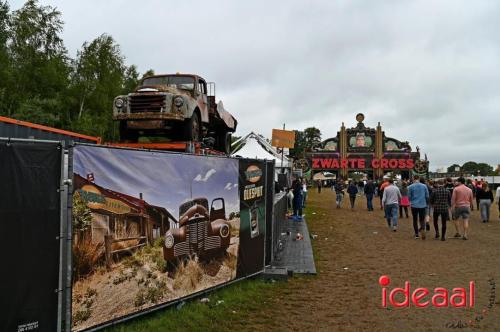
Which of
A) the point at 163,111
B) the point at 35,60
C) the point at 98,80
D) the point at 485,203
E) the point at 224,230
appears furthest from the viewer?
the point at 98,80

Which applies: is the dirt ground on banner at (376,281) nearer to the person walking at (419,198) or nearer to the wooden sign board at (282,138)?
the person walking at (419,198)

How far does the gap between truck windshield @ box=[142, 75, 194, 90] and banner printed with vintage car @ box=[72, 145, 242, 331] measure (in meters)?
5.56

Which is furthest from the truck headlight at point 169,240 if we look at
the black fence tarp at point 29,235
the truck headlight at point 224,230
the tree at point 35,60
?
the tree at point 35,60

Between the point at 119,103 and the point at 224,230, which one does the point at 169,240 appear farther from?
the point at 119,103

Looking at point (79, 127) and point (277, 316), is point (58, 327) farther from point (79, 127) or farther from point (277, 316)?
point (79, 127)

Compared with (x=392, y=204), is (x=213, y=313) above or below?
below

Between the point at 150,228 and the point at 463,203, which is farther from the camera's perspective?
the point at 463,203

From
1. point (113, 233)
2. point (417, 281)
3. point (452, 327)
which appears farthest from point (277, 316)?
point (417, 281)

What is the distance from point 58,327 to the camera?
13.5 feet

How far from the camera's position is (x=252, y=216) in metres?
7.81

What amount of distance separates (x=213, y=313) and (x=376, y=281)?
11.6 feet

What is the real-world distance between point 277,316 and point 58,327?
2906mm

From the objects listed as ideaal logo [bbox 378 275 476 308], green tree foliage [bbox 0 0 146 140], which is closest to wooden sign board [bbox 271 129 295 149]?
ideaal logo [bbox 378 275 476 308]

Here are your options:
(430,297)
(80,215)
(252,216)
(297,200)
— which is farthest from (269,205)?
(297,200)
